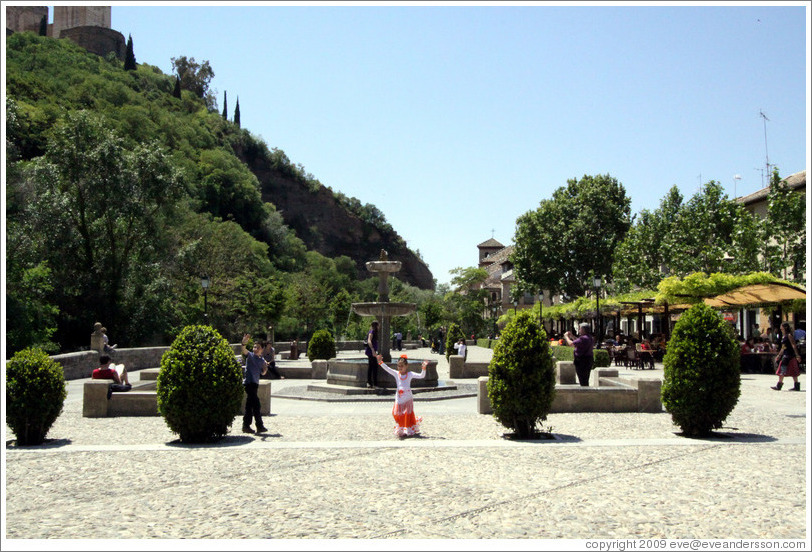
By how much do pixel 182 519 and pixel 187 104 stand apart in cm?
13877

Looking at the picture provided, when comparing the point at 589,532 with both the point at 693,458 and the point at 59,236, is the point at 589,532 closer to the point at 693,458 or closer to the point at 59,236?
the point at 693,458

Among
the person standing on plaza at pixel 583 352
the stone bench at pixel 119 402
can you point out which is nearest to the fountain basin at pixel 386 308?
the person standing on plaza at pixel 583 352

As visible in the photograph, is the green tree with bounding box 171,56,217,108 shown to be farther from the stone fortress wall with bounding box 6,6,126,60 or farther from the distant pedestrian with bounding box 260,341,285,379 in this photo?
the distant pedestrian with bounding box 260,341,285,379

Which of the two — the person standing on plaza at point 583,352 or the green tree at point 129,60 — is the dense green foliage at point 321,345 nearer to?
the person standing on plaza at point 583,352

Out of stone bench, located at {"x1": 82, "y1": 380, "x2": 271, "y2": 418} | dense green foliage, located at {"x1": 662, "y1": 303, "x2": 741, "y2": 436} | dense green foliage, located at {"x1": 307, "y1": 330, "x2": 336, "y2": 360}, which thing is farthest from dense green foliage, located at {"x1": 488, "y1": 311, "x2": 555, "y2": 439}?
dense green foliage, located at {"x1": 307, "y1": 330, "x2": 336, "y2": 360}

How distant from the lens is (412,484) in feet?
24.5

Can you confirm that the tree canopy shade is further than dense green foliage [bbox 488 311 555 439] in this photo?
Yes

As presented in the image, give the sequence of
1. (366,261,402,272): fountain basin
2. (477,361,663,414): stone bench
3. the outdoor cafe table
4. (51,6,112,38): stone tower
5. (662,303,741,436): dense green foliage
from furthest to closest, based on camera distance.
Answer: (51,6,112,38): stone tower, the outdoor cafe table, (366,261,402,272): fountain basin, (477,361,663,414): stone bench, (662,303,741,436): dense green foliage

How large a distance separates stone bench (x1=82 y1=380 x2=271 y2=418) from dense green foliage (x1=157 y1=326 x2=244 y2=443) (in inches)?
117

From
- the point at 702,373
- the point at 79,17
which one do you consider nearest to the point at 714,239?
the point at 702,373

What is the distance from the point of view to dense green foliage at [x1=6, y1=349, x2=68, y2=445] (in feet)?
33.1

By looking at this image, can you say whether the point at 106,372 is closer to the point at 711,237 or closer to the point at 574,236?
the point at 711,237

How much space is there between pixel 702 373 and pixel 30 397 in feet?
29.6

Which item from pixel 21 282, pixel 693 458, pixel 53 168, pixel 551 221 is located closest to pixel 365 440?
pixel 693 458
